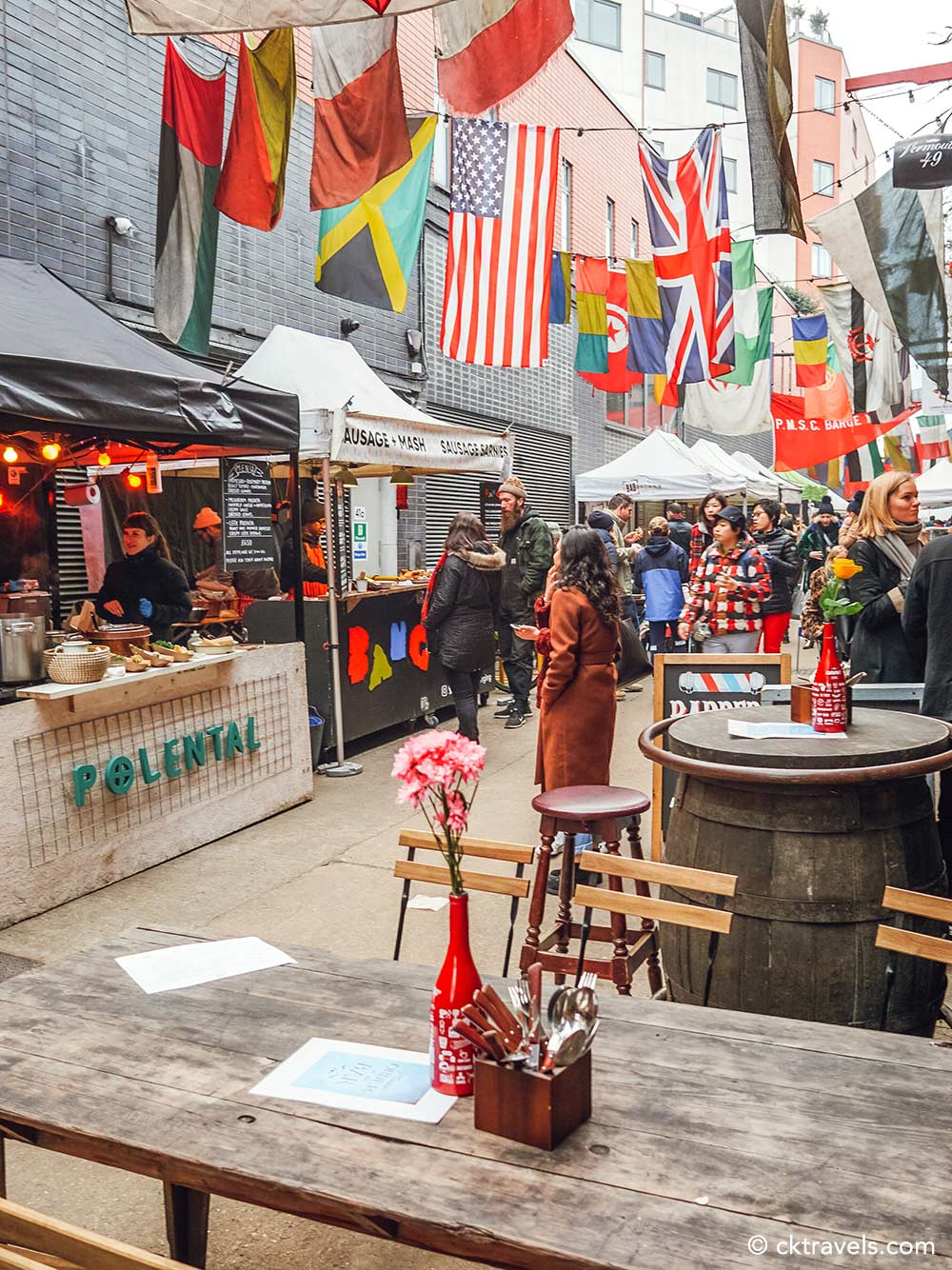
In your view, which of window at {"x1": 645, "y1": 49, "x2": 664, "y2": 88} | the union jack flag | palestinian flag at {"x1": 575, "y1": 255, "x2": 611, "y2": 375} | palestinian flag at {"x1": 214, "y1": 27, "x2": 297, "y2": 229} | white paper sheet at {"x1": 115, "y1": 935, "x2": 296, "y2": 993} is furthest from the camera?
window at {"x1": 645, "y1": 49, "x2": 664, "y2": 88}

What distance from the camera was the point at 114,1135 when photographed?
2049mm

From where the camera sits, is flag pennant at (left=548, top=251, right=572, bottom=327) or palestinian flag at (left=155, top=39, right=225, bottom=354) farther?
flag pennant at (left=548, top=251, right=572, bottom=327)

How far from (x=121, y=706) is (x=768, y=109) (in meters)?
4.59

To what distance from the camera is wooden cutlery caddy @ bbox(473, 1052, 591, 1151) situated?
6.44 feet

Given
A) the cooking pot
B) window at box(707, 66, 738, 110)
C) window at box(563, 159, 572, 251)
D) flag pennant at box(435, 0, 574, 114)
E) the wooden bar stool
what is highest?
window at box(707, 66, 738, 110)

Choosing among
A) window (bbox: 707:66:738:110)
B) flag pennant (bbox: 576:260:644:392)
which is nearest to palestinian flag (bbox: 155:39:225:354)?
→ flag pennant (bbox: 576:260:644:392)

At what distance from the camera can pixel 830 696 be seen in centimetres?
405

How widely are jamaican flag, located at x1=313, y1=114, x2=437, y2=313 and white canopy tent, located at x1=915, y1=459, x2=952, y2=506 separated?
1483cm

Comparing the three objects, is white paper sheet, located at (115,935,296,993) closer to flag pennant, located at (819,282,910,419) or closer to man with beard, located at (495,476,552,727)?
man with beard, located at (495,476,552,727)

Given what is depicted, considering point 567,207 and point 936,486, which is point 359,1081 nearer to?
point 567,207

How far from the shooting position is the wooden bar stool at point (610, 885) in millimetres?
4000

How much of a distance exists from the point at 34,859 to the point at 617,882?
2.99 metres

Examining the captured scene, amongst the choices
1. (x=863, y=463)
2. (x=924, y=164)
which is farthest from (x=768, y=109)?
(x=863, y=463)

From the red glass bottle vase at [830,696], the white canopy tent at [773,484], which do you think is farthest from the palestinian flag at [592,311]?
the white canopy tent at [773,484]
